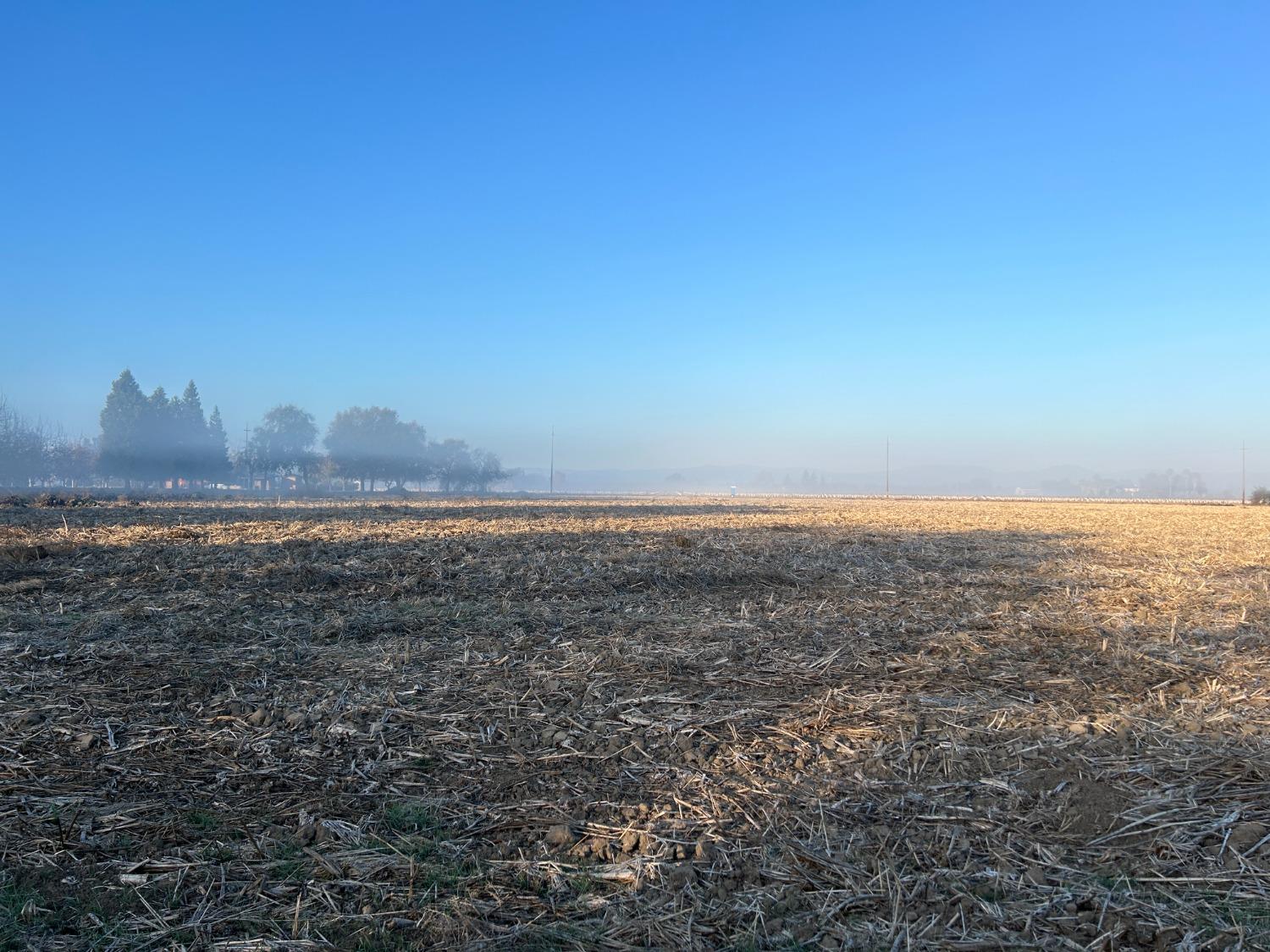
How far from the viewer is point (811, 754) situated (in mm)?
4449

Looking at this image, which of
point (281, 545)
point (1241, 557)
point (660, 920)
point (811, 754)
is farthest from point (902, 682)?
point (1241, 557)

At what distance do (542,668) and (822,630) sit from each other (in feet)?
10.3

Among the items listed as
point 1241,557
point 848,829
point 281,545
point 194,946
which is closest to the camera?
point 194,946

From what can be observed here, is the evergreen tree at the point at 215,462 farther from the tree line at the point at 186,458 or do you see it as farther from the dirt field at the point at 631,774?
the dirt field at the point at 631,774

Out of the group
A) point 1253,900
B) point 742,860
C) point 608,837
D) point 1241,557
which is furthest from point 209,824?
point 1241,557

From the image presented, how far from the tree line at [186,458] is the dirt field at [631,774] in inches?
4115

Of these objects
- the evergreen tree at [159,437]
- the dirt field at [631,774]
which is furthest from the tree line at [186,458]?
the dirt field at [631,774]

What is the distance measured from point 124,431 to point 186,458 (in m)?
11.2

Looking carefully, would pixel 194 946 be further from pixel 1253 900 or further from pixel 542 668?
pixel 1253 900

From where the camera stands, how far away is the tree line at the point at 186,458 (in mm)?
100062

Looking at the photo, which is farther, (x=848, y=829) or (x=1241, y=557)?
(x=1241, y=557)

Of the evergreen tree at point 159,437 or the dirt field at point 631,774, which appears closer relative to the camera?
the dirt field at point 631,774

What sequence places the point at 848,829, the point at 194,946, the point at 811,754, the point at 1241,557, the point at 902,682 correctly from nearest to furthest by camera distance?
the point at 194,946, the point at 848,829, the point at 811,754, the point at 902,682, the point at 1241,557

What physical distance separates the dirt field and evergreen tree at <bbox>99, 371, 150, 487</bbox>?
10983 cm
